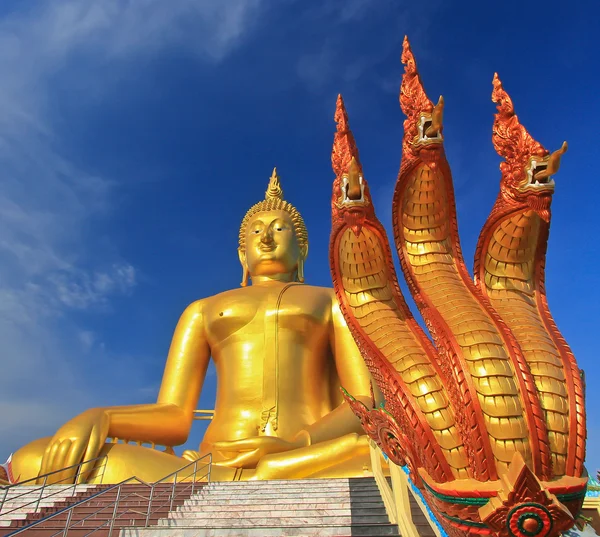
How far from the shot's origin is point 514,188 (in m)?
3.23

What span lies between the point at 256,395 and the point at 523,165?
237 inches

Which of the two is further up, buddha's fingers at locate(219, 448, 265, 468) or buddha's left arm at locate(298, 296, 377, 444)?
buddha's left arm at locate(298, 296, 377, 444)

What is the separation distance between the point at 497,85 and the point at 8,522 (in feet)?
19.6

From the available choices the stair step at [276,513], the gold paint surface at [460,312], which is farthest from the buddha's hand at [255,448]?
the gold paint surface at [460,312]

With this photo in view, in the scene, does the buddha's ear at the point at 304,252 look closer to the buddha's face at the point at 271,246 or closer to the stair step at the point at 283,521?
the buddha's face at the point at 271,246

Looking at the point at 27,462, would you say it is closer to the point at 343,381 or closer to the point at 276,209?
the point at 343,381

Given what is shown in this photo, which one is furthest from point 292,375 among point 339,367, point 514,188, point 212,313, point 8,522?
point 514,188

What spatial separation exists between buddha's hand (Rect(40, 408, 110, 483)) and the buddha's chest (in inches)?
105

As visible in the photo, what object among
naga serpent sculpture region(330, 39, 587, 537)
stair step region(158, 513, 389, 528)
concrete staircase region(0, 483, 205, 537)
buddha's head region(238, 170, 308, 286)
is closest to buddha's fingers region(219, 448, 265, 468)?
concrete staircase region(0, 483, 205, 537)

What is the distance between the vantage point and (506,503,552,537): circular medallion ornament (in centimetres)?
229

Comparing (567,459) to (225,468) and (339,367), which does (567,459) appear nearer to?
(225,468)

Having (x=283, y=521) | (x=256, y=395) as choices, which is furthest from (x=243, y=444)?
(x=283, y=521)

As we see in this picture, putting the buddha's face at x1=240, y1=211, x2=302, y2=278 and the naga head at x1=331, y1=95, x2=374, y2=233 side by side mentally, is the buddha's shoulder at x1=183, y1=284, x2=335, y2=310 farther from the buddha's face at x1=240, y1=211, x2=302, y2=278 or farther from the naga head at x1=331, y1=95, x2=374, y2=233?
the naga head at x1=331, y1=95, x2=374, y2=233

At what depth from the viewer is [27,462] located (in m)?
6.91
